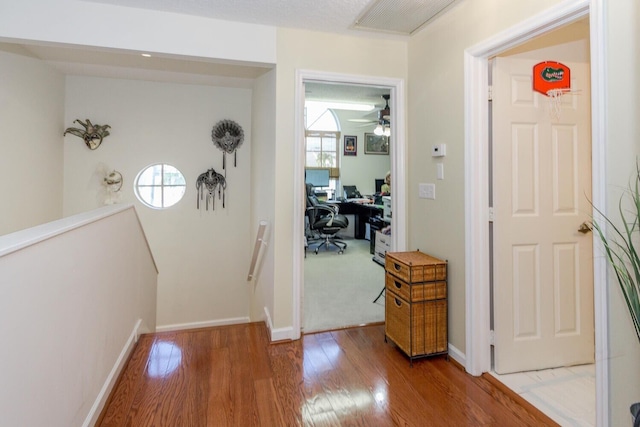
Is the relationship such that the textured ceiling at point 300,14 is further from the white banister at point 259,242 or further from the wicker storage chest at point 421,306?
the wicker storage chest at point 421,306

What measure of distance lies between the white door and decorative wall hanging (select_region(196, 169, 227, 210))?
3.28m

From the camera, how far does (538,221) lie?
2.17 meters

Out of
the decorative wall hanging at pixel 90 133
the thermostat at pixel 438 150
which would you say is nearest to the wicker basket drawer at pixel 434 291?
the thermostat at pixel 438 150

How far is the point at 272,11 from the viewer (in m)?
2.33

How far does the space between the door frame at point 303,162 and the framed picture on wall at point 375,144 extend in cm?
511

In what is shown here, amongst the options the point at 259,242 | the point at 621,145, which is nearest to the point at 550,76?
the point at 621,145

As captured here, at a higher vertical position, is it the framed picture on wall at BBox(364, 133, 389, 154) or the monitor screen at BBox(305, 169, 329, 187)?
the framed picture on wall at BBox(364, 133, 389, 154)

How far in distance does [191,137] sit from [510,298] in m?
3.87

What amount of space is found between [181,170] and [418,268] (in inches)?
129

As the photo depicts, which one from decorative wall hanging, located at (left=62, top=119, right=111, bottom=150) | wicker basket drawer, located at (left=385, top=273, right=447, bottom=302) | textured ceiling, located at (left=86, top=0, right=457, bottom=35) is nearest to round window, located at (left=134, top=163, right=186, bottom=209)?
decorative wall hanging, located at (left=62, top=119, right=111, bottom=150)

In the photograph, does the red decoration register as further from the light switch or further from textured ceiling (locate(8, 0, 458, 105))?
the light switch

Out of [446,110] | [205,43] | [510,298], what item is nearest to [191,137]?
[205,43]

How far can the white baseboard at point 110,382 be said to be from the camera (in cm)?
166

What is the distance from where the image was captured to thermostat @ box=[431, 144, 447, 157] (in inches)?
93.3
